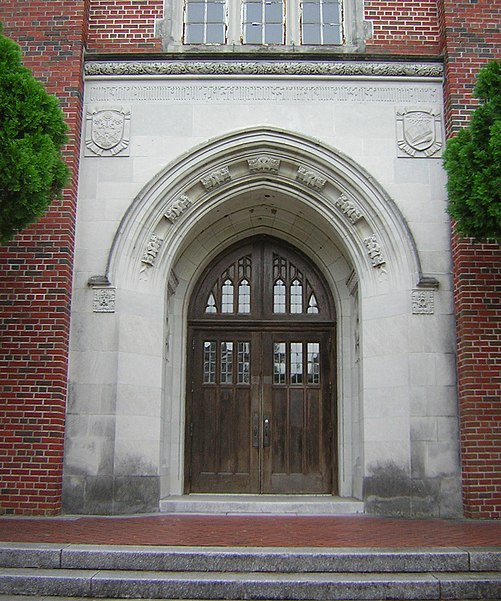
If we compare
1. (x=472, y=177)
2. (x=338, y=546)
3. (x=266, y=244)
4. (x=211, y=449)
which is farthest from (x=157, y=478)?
(x=472, y=177)

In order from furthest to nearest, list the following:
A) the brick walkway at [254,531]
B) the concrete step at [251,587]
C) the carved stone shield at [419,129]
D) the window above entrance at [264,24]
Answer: the window above entrance at [264,24] → the carved stone shield at [419,129] → the brick walkway at [254,531] → the concrete step at [251,587]

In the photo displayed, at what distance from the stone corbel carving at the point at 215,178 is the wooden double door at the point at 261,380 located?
1.55 metres

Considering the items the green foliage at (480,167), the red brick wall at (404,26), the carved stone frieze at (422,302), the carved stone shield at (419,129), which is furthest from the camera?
the red brick wall at (404,26)

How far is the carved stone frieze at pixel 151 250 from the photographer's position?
30.7 feet

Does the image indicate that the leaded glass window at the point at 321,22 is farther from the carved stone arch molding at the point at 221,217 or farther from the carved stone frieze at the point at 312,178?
the carved stone frieze at the point at 312,178

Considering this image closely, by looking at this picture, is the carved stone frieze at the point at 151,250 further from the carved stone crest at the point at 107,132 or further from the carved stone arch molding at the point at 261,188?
the carved stone crest at the point at 107,132

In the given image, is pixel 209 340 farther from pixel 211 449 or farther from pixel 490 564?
pixel 490 564

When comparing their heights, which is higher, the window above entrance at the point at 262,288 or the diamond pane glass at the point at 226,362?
the window above entrance at the point at 262,288

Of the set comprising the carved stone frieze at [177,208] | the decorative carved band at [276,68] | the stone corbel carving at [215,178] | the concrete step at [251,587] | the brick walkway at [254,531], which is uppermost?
the decorative carved band at [276,68]

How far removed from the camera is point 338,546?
6.42 meters

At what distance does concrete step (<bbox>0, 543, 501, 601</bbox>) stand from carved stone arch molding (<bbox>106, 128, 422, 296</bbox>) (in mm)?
3871

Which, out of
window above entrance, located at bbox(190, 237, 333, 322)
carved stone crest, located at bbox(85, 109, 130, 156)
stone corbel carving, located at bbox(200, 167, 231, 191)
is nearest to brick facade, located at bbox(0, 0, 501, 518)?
carved stone crest, located at bbox(85, 109, 130, 156)

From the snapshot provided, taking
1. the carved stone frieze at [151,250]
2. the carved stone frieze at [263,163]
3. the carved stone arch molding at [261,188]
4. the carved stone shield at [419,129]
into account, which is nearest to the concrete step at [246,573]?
the carved stone arch molding at [261,188]

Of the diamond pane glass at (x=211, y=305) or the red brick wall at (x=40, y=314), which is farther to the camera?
the diamond pane glass at (x=211, y=305)
